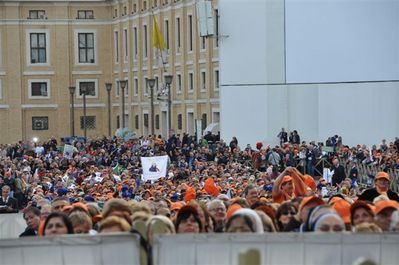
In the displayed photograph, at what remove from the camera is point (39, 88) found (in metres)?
89.2

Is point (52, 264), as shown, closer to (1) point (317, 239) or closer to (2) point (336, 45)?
(1) point (317, 239)

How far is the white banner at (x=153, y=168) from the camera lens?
3575cm

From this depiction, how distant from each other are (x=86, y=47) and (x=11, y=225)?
73.4m

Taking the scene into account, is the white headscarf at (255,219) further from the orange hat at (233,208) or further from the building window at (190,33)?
the building window at (190,33)

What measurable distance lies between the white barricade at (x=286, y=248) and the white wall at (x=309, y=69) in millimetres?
41891

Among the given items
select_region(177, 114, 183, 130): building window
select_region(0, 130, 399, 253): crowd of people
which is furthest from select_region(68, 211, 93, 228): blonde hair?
select_region(177, 114, 183, 130): building window

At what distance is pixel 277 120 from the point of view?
176 feet

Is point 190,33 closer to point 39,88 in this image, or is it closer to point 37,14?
point 37,14

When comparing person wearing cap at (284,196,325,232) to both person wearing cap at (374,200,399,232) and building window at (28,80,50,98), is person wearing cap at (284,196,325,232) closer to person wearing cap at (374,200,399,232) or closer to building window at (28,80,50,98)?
person wearing cap at (374,200,399,232)

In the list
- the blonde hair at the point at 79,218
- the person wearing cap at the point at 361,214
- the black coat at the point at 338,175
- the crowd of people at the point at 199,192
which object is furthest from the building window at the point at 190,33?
the person wearing cap at the point at 361,214

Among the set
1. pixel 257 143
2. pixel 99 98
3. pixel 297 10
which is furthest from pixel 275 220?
pixel 99 98

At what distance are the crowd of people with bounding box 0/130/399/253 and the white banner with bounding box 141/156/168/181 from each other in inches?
14.7

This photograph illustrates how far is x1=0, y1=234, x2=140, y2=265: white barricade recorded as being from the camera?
1040 cm

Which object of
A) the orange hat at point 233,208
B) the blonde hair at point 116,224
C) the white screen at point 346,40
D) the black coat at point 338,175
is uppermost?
the white screen at point 346,40
